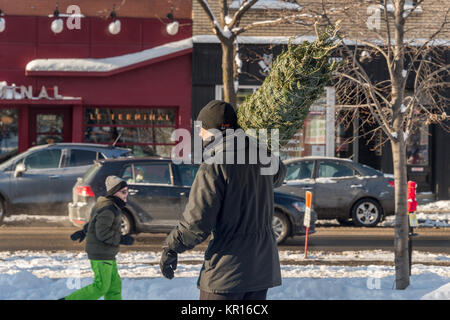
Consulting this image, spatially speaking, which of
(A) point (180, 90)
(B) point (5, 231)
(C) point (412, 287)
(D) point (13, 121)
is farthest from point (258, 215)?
(D) point (13, 121)

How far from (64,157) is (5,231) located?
2097 mm

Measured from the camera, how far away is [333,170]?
1422 cm

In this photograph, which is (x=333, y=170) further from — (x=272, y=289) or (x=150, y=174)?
(x=272, y=289)

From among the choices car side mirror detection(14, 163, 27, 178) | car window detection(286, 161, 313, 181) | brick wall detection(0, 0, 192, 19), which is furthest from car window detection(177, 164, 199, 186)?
brick wall detection(0, 0, 192, 19)

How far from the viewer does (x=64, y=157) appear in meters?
14.2

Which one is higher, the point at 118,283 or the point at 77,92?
the point at 77,92

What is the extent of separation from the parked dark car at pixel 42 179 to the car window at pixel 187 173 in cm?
272

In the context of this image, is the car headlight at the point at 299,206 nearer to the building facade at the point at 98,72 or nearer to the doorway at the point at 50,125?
the building facade at the point at 98,72

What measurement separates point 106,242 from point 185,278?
1.58 meters

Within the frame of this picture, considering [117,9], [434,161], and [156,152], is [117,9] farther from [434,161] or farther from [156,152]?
[434,161]

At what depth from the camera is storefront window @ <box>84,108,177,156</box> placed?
19.0 m

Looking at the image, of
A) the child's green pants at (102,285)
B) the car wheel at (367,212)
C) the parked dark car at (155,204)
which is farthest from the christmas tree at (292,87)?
the car wheel at (367,212)

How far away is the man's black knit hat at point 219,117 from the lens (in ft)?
13.8

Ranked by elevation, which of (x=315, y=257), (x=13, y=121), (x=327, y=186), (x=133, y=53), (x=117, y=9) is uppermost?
(x=117, y=9)
